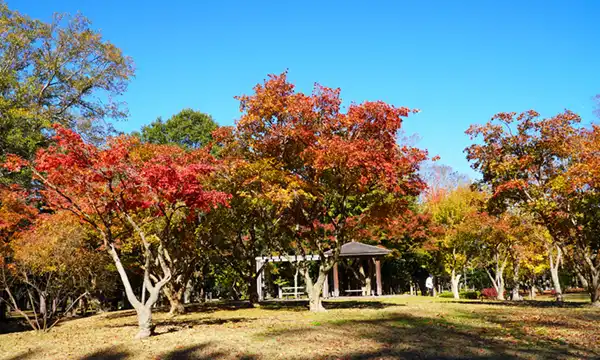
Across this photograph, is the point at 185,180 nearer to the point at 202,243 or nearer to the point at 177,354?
the point at 177,354

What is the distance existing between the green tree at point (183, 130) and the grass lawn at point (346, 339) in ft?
75.2

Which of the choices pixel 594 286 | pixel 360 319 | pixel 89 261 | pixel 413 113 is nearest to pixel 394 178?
pixel 413 113

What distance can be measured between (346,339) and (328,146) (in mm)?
5917

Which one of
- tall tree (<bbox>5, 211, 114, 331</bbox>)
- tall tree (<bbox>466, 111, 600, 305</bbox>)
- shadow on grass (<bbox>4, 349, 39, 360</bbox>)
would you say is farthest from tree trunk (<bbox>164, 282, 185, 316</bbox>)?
tall tree (<bbox>466, 111, 600, 305</bbox>)

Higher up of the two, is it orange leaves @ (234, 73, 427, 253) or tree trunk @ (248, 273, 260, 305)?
orange leaves @ (234, 73, 427, 253)

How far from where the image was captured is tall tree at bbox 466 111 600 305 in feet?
47.8

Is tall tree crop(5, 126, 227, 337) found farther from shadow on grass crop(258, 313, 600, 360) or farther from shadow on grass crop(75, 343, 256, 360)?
shadow on grass crop(258, 313, 600, 360)

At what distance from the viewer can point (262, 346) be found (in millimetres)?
8602

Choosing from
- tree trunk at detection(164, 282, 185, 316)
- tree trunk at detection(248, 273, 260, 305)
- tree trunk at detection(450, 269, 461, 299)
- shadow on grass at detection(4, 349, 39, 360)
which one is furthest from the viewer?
tree trunk at detection(450, 269, 461, 299)

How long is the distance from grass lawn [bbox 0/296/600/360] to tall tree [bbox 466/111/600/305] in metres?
3.07

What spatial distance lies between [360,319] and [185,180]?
227 inches

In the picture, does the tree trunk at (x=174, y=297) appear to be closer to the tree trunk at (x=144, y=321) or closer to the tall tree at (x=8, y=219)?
the tall tree at (x=8, y=219)

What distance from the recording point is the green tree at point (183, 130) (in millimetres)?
34375

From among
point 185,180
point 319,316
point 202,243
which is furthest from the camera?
point 202,243
